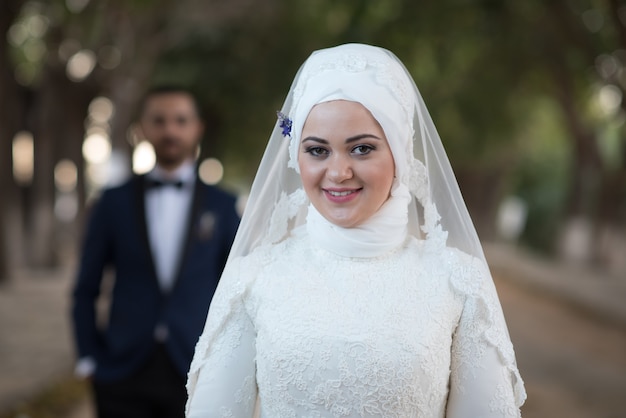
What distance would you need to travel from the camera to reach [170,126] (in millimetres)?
4398

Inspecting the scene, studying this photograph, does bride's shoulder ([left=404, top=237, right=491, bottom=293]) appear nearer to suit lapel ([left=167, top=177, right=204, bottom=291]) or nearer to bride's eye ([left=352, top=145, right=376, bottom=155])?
bride's eye ([left=352, top=145, right=376, bottom=155])

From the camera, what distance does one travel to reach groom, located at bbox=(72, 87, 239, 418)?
13.6 feet

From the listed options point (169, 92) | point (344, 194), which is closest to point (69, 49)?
point (169, 92)

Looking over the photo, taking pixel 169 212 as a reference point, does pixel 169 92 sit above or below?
above

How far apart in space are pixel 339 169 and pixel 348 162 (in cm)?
4

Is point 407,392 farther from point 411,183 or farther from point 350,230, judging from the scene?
point 411,183

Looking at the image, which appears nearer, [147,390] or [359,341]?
[359,341]

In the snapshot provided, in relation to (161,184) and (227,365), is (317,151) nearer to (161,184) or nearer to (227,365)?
(227,365)

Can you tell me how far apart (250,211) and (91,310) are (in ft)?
5.20

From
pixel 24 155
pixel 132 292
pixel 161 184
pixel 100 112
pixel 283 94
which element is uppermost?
pixel 283 94

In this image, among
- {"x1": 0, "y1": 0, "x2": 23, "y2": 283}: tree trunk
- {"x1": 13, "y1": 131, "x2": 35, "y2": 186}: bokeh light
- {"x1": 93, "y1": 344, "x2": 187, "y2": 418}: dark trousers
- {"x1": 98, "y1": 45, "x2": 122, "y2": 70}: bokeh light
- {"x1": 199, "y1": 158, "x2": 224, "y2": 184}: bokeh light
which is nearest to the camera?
{"x1": 93, "y1": 344, "x2": 187, "y2": 418}: dark trousers

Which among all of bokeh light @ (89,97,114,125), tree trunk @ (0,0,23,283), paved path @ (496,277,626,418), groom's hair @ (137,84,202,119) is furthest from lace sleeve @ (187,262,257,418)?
bokeh light @ (89,97,114,125)

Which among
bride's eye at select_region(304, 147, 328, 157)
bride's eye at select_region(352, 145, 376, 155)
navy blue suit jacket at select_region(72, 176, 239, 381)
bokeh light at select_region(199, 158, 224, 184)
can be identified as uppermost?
bride's eye at select_region(352, 145, 376, 155)

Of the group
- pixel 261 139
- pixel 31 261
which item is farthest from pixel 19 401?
pixel 261 139
